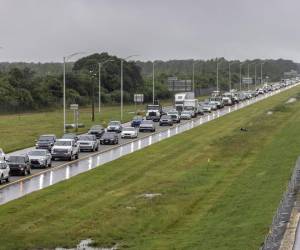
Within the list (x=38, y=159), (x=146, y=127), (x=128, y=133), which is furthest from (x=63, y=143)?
(x=146, y=127)

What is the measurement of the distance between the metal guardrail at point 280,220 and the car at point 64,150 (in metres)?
22.7

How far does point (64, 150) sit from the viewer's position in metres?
55.8

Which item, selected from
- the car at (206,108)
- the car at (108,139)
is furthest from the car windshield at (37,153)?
the car at (206,108)

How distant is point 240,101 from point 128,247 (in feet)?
471

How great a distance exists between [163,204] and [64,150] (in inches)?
835

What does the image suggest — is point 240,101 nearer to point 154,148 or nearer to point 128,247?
point 154,148

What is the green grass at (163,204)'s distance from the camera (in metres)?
27.8

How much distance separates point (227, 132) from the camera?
8312 centimetres

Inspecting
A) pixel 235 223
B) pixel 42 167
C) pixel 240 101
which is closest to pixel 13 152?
pixel 42 167

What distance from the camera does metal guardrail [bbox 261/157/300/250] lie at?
74.3ft

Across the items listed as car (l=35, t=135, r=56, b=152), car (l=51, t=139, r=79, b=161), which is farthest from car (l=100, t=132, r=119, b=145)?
car (l=51, t=139, r=79, b=161)

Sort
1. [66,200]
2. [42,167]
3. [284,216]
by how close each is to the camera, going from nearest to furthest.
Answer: [284,216]
[66,200]
[42,167]

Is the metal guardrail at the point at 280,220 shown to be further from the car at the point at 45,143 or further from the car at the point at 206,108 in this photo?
the car at the point at 206,108

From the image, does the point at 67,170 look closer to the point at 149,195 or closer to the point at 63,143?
the point at 63,143
